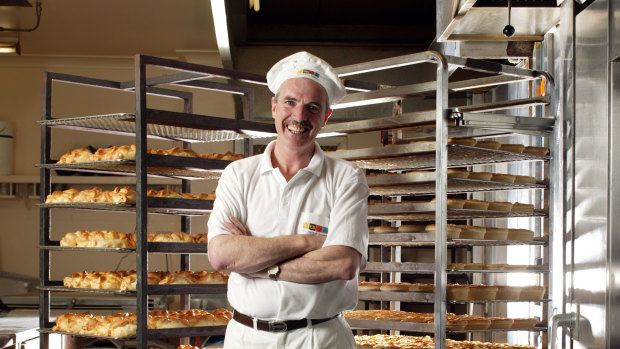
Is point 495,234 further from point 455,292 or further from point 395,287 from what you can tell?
point 395,287

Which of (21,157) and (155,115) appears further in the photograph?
(21,157)

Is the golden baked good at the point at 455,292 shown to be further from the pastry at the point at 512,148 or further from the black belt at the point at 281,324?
the black belt at the point at 281,324

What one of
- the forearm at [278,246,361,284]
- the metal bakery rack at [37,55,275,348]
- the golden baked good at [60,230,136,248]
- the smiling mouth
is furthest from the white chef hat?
the golden baked good at [60,230,136,248]

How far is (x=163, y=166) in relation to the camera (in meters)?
3.10

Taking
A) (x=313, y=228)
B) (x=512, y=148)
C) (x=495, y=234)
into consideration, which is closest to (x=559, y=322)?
(x=495, y=234)

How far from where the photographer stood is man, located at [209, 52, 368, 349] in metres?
2.01

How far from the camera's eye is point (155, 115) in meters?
2.95

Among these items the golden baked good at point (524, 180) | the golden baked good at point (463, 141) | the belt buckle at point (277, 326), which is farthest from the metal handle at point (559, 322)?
the belt buckle at point (277, 326)

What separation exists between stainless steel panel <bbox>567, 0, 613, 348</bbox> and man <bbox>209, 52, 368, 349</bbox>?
1.15 meters

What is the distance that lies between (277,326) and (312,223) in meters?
0.32

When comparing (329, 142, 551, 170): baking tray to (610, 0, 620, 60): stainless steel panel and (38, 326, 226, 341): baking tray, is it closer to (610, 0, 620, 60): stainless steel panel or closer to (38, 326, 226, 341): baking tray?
(610, 0, 620, 60): stainless steel panel

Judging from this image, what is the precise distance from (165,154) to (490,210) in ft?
4.89

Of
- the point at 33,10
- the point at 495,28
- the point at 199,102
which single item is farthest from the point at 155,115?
the point at 199,102

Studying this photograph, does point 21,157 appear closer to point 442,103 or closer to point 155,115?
point 155,115
